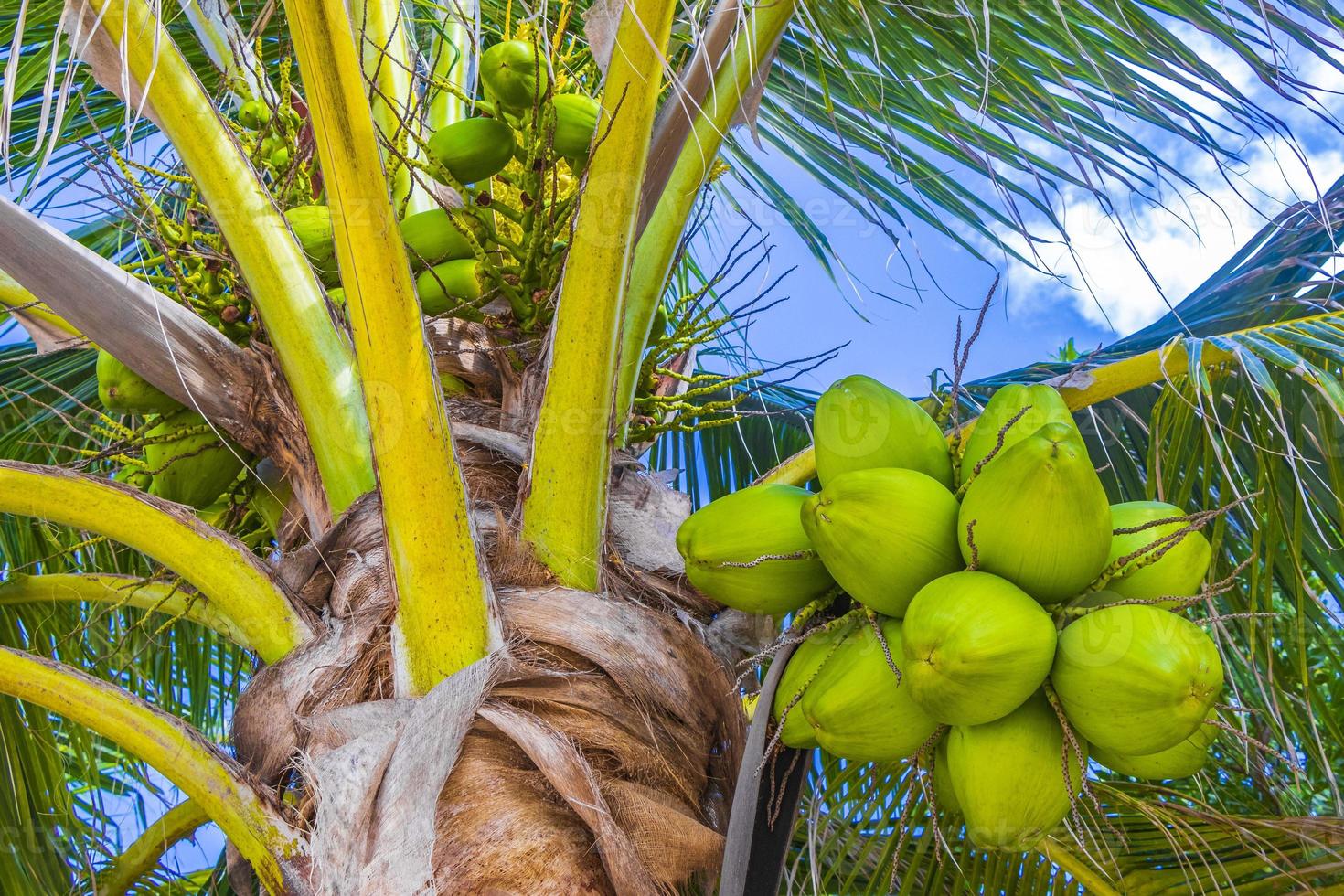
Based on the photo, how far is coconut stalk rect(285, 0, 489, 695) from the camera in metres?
1.25

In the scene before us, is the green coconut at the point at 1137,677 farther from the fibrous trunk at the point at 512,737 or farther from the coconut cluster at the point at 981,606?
the fibrous trunk at the point at 512,737

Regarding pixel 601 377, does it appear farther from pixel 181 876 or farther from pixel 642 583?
pixel 181 876

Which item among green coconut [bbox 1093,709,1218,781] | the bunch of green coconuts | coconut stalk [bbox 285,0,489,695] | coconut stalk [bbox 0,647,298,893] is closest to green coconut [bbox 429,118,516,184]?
the bunch of green coconuts

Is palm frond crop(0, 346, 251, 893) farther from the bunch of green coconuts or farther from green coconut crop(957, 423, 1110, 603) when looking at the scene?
green coconut crop(957, 423, 1110, 603)

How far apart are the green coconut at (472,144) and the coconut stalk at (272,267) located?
11.1 inches

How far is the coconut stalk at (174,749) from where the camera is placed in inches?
46.5

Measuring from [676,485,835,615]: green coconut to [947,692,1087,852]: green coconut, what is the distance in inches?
9.1

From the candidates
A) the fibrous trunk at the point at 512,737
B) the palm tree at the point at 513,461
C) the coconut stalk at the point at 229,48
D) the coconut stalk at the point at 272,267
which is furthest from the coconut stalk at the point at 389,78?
the fibrous trunk at the point at 512,737

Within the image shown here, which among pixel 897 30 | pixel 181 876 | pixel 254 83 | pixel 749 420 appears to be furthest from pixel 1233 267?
pixel 181 876

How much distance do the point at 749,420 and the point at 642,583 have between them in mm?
1662

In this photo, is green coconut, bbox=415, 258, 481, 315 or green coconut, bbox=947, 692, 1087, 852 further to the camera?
green coconut, bbox=415, 258, 481, 315

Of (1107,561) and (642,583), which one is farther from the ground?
(642,583)

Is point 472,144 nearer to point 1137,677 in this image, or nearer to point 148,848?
point 1137,677

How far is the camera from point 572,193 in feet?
5.32
